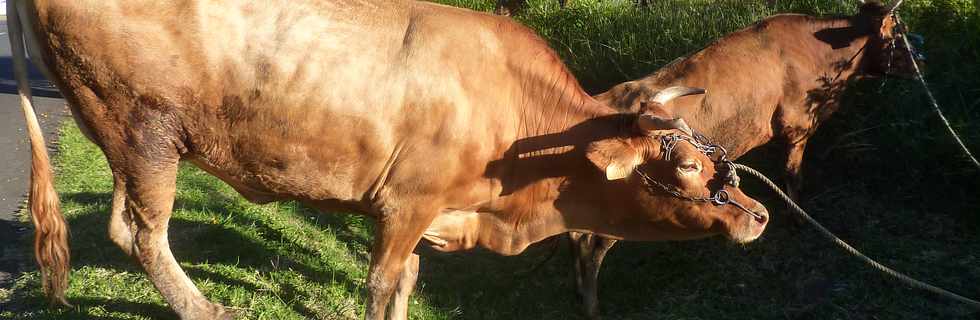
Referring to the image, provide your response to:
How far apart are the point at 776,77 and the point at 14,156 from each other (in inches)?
299

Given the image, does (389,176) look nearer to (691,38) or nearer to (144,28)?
(144,28)

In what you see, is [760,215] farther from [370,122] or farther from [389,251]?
[370,122]

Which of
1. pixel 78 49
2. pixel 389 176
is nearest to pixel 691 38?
pixel 389 176

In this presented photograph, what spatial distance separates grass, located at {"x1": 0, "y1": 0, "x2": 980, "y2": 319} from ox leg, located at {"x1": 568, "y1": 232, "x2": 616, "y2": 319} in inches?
5.9

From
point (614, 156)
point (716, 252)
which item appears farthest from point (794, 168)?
point (614, 156)

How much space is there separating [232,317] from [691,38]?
4670 mm

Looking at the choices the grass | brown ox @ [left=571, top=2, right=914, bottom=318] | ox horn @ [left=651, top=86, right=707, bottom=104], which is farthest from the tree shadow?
ox horn @ [left=651, top=86, right=707, bottom=104]

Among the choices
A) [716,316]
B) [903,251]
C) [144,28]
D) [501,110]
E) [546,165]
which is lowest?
[716,316]

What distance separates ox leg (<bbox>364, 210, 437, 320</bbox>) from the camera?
4.34 meters

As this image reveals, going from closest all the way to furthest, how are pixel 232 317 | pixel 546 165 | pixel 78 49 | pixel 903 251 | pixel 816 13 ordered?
pixel 78 49 < pixel 546 165 < pixel 232 317 < pixel 903 251 < pixel 816 13

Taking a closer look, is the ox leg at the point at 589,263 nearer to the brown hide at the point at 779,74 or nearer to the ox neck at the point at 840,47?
the brown hide at the point at 779,74

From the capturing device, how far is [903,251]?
5680 millimetres

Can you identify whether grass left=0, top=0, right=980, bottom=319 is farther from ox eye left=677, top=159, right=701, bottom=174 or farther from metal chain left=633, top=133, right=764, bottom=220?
ox eye left=677, top=159, right=701, bottom=174

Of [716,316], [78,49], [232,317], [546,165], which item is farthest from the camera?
[716,316]
